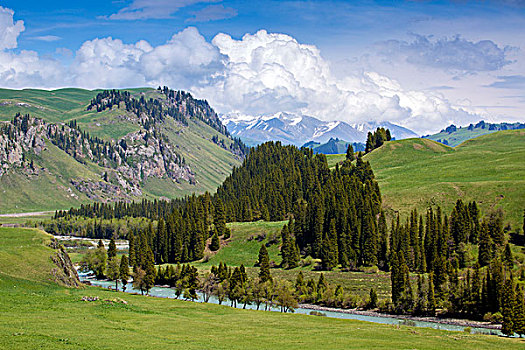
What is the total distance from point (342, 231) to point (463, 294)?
7605 centimetres

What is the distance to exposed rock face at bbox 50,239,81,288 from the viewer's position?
105731 mm

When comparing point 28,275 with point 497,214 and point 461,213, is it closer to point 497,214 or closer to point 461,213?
point 461,213

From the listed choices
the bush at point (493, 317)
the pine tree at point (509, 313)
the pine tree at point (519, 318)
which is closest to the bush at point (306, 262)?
the bush at point (493, 317)

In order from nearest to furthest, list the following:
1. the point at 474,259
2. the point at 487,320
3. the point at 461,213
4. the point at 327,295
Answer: the point at 487,320
the point at 327,295
the point at 474,259
the point at 461,213

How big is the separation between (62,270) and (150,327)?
50.9 m

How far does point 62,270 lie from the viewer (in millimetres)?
110500

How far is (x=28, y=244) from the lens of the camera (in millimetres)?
114500

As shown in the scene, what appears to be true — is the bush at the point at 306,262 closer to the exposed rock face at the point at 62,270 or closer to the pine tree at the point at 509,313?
the exposed rock face at the point at 62,270

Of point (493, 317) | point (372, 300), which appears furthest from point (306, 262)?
point (493, 317)

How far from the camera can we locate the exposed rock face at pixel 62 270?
106m

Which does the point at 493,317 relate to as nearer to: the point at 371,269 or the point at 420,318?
the point at 420,318

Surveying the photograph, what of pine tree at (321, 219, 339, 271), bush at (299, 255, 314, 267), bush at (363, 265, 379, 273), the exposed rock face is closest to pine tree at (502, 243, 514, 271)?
bush at (363, 265, 379, 273)

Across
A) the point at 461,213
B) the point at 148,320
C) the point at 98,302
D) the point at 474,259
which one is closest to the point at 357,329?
the point at 148,320

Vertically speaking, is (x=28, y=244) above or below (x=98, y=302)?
above
